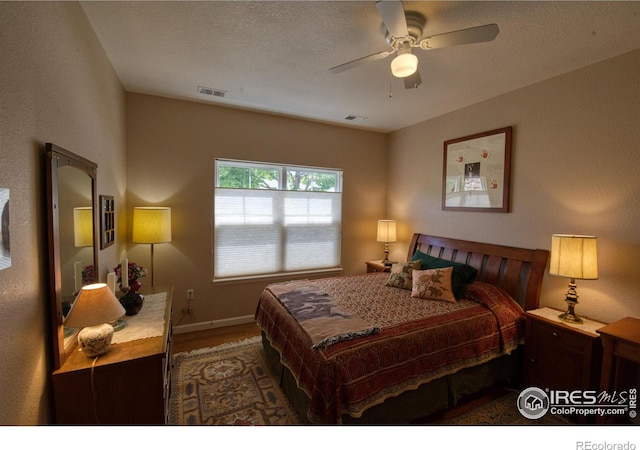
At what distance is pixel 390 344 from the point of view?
1.73m

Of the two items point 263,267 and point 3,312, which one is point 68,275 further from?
point 263,267

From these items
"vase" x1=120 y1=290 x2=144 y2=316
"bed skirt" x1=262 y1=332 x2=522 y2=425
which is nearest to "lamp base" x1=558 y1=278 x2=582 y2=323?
"bed skirt" x1=262 y1=332 x2=522 y2=425

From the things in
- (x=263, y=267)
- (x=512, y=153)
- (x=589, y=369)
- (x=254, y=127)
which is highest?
(x=254, y=127)

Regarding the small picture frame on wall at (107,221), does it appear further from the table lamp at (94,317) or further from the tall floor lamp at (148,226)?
the table lamp at (94,317)

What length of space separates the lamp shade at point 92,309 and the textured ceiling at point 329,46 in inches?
63.7

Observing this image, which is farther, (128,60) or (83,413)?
(128,60)

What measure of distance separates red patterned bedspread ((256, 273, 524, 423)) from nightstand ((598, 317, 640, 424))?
0.55 m

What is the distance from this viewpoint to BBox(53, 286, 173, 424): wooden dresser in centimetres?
125

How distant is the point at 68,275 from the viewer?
4.53ft
